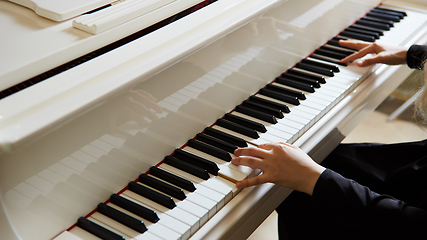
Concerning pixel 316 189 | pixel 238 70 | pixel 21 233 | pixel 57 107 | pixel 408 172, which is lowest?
pixel 408 172

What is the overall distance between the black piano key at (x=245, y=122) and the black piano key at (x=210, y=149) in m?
0.18

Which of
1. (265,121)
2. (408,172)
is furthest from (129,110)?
(408,172)

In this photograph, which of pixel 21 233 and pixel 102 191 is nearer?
pixel 21 233

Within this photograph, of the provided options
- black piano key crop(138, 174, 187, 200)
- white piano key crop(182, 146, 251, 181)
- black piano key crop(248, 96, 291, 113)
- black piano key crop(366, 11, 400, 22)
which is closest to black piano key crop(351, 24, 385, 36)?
black piano key crop(366, 11, 400, 22)

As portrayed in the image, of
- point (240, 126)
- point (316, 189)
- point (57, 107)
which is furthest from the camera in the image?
point (240, 126)

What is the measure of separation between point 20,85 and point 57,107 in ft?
0.56

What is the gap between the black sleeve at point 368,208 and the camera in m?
1.13

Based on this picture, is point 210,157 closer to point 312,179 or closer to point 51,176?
point 312,179

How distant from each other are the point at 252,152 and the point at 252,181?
0.11 m

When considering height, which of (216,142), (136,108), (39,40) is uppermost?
(39,40)

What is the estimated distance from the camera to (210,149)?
4.28 feet

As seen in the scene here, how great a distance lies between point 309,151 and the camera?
4.73ft

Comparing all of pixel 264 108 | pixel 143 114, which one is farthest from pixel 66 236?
pixel 264 108

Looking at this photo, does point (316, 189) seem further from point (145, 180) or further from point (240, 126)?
point (145, 180)
